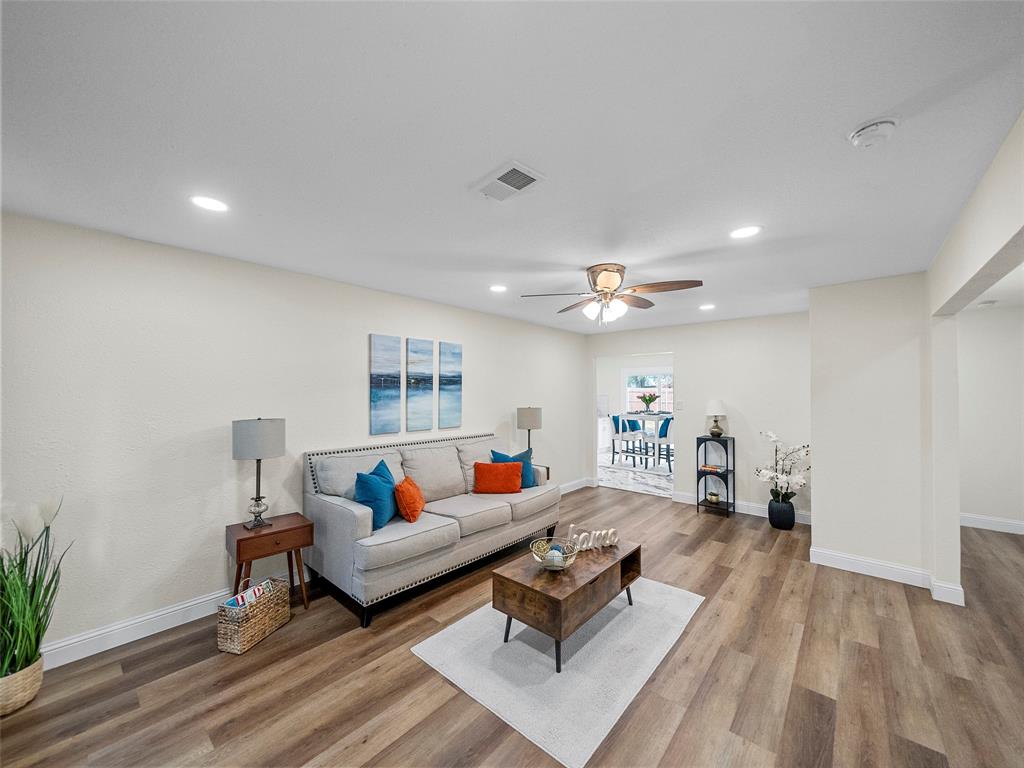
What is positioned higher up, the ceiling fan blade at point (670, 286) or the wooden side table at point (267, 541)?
the ceiling fan blade at point (670, 286)

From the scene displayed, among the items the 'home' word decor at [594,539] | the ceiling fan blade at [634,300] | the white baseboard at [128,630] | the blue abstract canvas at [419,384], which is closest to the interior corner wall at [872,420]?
the ceiling fan blade at [634,300]

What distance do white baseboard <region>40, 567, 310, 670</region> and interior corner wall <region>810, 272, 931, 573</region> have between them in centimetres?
496

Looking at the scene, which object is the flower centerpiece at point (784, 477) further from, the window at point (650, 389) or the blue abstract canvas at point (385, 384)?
the window at point (650, 389)

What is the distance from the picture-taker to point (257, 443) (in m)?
2.75

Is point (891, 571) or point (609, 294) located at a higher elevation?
point (609, 294)

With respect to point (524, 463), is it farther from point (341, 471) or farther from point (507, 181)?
point (507, 181)

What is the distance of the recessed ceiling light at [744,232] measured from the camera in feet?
7.89

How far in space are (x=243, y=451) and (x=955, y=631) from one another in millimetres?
4771

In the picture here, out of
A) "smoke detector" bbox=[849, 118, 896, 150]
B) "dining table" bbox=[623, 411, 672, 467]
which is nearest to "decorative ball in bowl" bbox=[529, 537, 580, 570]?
"smoke detector" bbox=[849, 118, 896, 150]

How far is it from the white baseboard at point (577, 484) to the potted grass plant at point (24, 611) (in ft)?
16.4

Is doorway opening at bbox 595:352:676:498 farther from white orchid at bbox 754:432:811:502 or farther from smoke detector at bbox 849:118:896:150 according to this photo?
smoke detector at bbox 849:118:896:150

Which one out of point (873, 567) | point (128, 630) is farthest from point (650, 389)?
point (128, 630)

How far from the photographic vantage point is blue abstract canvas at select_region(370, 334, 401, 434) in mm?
3848

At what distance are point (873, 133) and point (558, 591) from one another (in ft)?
8.05
